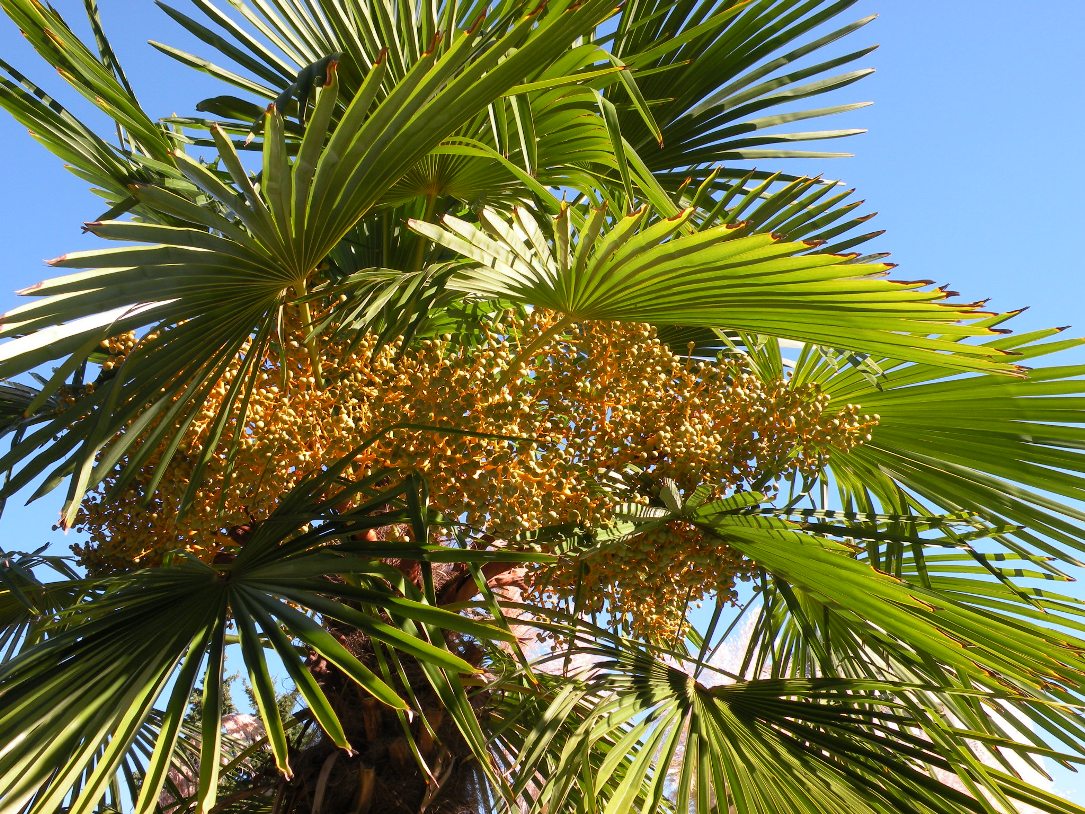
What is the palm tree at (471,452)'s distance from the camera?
5.41ft

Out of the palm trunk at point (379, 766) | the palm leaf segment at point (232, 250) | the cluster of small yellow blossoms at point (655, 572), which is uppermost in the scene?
the palm leaf segment at point (232, 250)

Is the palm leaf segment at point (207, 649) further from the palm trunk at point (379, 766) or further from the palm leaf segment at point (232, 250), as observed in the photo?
the palm trunk at point (379, 766)

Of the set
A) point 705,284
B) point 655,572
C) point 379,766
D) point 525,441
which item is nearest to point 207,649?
point 379,766

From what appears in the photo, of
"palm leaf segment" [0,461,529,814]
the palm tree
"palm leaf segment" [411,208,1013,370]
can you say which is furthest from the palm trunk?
"palm leaf segment" [411,208,1013,370]

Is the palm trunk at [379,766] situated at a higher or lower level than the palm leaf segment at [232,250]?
lower

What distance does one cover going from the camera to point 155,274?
167 centimetres

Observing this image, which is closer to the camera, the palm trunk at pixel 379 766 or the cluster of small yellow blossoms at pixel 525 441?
the cluster of small yellow blossoms at pixel 525 441

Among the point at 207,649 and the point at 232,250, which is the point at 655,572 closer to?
the point at 207,649

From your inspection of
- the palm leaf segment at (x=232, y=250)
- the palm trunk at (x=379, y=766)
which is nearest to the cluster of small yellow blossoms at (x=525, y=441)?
the palm leaf segment at (x=232, y=250)

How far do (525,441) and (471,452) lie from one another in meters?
0.11

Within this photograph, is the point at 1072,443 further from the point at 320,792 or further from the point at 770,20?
the point at 320,792

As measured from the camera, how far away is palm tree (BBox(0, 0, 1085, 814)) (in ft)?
5.41

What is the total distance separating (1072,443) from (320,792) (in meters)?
1.92

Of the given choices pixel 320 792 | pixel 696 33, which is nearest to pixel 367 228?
pixel 696 33
